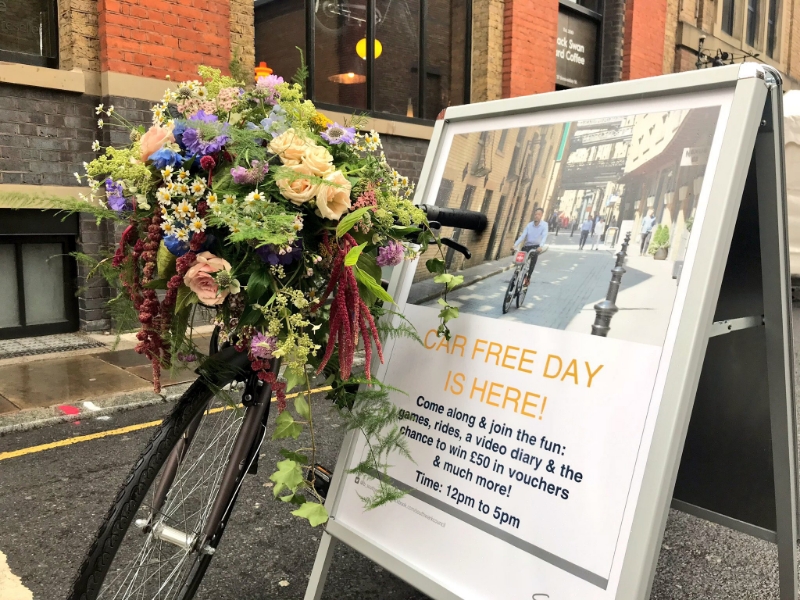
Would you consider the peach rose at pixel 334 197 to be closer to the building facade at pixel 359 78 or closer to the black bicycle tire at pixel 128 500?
the building facade at pixel 359 78

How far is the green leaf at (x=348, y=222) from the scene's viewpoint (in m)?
1.74

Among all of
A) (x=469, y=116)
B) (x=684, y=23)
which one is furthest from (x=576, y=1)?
(x=469, y=116)

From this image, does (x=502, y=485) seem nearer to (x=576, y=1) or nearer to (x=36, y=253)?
(x=36, y=253)

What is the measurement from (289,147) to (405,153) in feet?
27.5

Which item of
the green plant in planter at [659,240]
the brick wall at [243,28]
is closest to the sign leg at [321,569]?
the green plant in planter at [659,240]

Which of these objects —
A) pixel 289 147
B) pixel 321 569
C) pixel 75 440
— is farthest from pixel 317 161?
pixel 75 440

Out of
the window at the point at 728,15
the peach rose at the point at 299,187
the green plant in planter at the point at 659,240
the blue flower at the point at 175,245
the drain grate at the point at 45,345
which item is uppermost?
the window at the point at 728,15

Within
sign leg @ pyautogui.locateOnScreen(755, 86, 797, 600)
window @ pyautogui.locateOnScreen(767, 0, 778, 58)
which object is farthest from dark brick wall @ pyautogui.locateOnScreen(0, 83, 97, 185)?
window @ pyautogui.locateOnScreen(767, 0, 778, 58)

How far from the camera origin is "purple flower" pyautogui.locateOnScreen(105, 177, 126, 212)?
188cm

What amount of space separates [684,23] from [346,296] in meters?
15.8

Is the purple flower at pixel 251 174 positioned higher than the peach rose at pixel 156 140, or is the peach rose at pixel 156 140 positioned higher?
the peach rose at pixel 156 140

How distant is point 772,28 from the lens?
20641 millimetres

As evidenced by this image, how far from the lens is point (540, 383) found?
1.94 meters

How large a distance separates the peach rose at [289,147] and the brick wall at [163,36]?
19.5 ft
